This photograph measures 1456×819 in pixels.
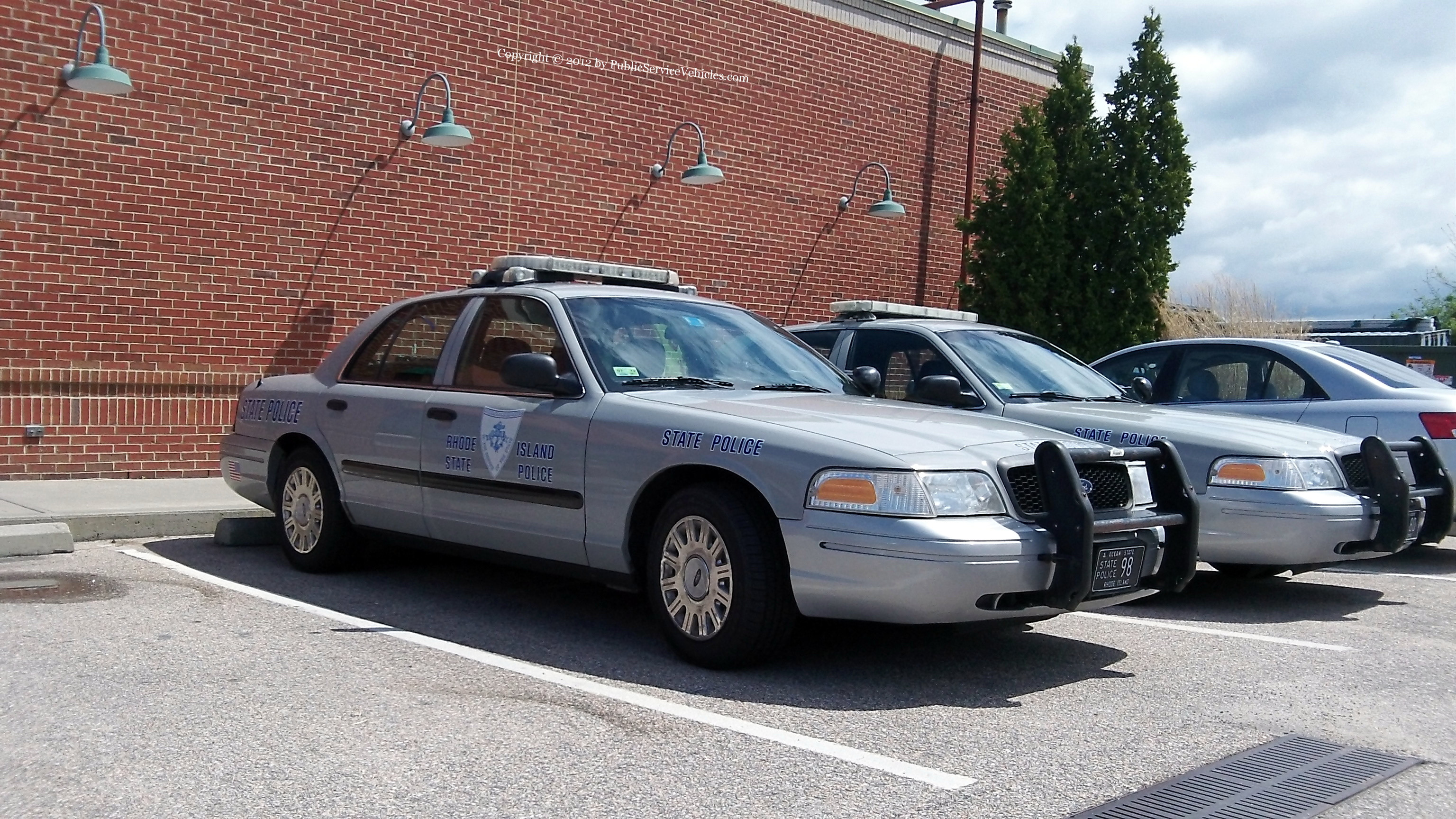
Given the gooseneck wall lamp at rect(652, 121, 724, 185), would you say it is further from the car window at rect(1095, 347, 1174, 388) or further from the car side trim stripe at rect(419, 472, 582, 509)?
the car side trim stripe at rect(419, 472, 582, 509)

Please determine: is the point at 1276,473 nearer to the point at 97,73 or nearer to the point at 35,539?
the point at 35,539

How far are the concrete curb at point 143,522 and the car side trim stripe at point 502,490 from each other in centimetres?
263

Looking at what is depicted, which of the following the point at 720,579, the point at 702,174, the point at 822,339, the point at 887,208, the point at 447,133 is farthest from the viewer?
the point at 887,208

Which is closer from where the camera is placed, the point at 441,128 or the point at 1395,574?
the point at 1395,574

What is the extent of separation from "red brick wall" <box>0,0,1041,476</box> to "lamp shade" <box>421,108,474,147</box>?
924mm

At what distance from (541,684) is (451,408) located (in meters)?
1.81

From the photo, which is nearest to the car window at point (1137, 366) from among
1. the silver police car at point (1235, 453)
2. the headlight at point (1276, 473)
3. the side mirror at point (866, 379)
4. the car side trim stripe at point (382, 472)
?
the silver police car at point (1235, 453)

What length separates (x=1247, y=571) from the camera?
26.3 feet

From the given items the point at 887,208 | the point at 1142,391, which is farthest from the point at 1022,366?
the point at 887,208

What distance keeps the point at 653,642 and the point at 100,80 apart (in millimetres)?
6037

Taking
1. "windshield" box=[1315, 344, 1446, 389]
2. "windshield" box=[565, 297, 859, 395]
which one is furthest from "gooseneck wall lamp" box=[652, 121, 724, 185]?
"windshield" box=[565, 297, 859, 395]

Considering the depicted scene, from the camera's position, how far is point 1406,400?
342 inches

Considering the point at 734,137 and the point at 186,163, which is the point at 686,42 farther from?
the point at 186,163

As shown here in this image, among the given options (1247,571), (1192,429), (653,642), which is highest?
(1192,429)
